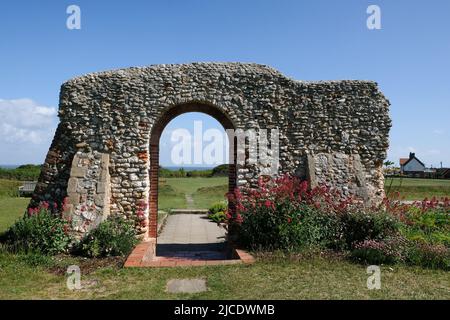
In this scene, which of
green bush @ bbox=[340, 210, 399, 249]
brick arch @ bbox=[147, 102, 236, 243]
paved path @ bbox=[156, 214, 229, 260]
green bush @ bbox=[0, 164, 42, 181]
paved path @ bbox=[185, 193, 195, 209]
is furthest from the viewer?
green bush @ bbox=[0, 164, 42, 181]

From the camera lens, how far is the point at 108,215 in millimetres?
8859

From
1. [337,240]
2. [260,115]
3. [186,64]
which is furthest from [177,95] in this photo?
[337,240]

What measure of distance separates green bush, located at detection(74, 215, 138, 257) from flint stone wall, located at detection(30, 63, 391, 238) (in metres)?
0.89

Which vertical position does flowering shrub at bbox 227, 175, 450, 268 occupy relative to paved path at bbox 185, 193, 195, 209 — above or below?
above

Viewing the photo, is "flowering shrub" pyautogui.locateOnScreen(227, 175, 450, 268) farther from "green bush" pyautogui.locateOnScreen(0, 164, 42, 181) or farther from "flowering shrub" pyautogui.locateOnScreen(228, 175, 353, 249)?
"green bush" pyautogui.locateOnScreen(0, 164, 42, 181)

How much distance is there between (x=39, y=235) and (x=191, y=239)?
16.7 feet

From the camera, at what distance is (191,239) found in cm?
1188

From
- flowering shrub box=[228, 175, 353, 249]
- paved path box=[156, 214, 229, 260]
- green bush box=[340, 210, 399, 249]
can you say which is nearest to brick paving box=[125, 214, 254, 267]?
paved path box=[156, 214, 229, 260]

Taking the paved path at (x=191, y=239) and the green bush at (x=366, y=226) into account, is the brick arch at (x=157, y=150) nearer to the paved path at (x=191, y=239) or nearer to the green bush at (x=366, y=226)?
the paved path at (x=191, y=239)

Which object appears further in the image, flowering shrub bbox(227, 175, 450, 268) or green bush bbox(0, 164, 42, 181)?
green bush bbox(0, 164, 42, 181)

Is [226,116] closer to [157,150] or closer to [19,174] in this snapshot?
[157,150]

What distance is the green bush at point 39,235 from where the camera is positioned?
745cm

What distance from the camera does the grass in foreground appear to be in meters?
5.24
